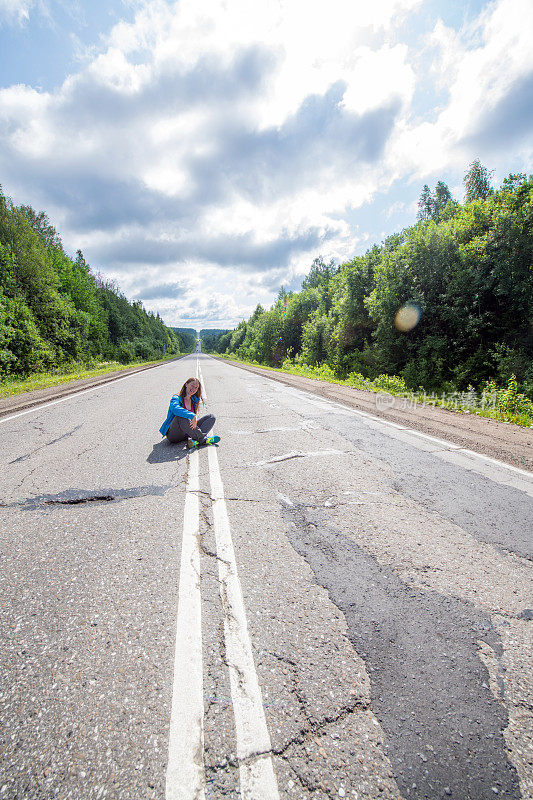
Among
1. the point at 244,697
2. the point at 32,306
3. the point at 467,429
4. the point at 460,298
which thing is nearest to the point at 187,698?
the point at 244,697

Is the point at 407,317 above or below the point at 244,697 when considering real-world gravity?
above

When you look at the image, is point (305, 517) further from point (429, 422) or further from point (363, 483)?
point (429, 422)

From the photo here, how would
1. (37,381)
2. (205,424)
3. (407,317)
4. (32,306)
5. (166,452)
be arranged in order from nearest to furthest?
1. (166,452)
2. (205,424)
3. (407,317)
4. (37,381)
5. (32,306)

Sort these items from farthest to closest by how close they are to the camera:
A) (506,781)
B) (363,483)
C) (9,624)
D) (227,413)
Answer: (227,413)
(363,483)
(9,624)
(506,781)

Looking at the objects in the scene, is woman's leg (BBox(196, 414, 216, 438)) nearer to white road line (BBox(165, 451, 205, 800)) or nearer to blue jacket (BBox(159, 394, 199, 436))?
blue jacket (BBox(159, 394, 199, 436))

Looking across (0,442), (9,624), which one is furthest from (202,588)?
(0,442)

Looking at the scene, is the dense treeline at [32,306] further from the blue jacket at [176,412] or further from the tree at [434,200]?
the tree at [434,200]

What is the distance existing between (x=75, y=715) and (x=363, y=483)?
3.43 m

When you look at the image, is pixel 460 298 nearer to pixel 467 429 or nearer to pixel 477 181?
pixel 467 429

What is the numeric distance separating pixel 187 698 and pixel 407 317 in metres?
16.6

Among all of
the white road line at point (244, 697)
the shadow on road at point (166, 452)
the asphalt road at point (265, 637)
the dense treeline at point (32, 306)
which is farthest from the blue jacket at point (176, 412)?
the dense treeline at point (32, 306)

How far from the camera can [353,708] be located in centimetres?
161

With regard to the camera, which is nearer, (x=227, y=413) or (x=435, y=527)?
(x=435, y=527)

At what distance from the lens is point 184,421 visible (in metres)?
5.71
